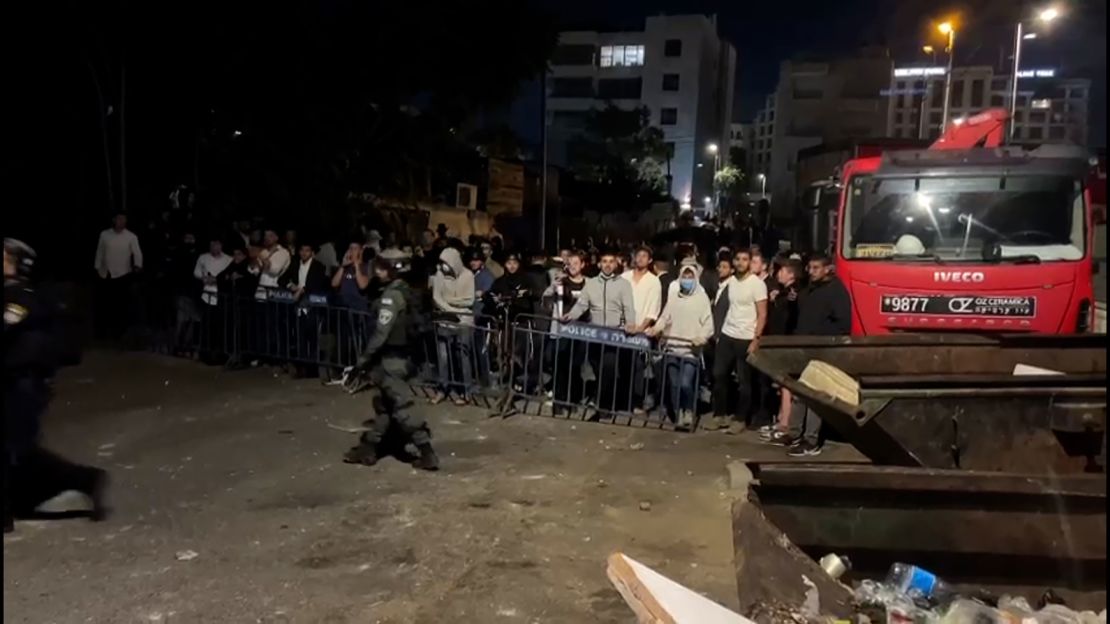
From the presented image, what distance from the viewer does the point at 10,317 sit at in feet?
18.2

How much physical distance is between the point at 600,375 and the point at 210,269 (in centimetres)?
535

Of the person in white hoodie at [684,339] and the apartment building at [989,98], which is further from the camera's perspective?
the apartment building at [989,98]

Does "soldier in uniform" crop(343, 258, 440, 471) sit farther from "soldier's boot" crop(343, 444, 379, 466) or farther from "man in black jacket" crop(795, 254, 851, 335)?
"man in black jacket" crop(795, 254, 851, 335)

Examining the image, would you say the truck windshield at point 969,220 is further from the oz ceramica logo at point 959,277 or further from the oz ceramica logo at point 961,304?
the oz ceramica logo at point 961,304

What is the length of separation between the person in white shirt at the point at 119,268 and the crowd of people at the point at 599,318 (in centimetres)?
146

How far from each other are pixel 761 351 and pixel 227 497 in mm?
3887

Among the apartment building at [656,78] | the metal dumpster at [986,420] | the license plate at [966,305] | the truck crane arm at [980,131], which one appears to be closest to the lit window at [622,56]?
the apartment building at [656,78]

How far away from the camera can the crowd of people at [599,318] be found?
28.1 feet

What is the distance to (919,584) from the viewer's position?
4.30 metres

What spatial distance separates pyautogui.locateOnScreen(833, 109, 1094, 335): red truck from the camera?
8180mm

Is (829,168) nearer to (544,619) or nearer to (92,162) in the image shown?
(92,162)

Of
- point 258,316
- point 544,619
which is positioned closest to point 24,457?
point 544,619

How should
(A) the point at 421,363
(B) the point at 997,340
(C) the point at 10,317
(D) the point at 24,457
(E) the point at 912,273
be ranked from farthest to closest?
(A) the point at 421,363 < (E) the point at 912,273 < (B) the point at 997,340 < (D) the point at 24,457 < (C) the point at 10,317

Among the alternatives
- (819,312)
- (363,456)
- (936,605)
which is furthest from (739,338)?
(936,605)
